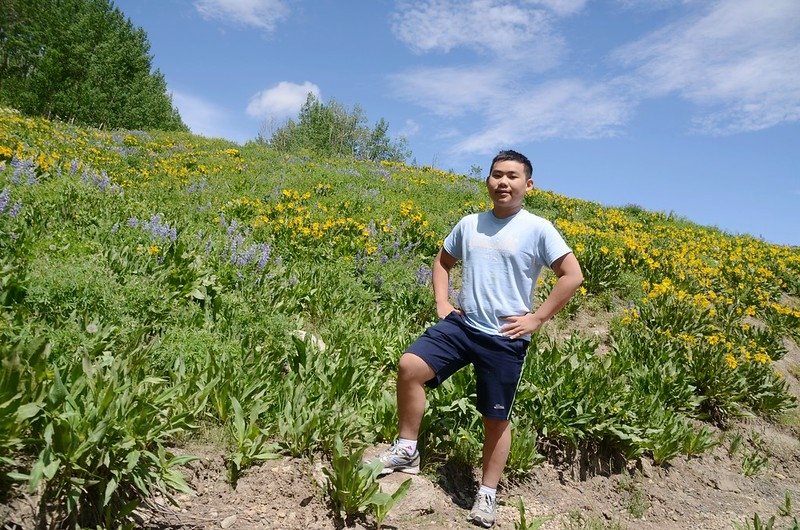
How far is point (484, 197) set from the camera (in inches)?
487

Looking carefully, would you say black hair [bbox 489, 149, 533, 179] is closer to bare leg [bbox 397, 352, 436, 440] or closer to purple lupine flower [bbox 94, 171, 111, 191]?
bare leg [bbox 397, 352, 436, 440]

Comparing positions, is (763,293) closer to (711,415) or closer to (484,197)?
(711,415)

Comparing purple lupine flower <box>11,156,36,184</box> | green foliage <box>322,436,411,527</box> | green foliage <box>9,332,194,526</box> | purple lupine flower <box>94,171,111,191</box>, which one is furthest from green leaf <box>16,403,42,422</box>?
purple lupine flower <box>94,171,111,191</box>

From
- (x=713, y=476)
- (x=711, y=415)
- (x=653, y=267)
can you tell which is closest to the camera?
(x=713, y=476)

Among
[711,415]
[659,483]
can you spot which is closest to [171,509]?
[659,483]

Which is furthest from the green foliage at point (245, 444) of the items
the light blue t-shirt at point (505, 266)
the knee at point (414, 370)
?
the light blue t-shirt at point (505, 266)

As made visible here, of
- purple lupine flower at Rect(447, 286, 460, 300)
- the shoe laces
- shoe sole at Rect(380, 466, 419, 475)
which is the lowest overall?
the shoe laces

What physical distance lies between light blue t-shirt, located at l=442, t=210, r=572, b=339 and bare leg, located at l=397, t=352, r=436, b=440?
438 millimetres

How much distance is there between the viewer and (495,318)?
3232 millimetres

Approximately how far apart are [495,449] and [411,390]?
0.71 meters

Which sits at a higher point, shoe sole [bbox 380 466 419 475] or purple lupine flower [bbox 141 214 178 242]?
purple lupine flower [bbox 141 214 178 242]

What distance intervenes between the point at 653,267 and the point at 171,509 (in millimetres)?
8538

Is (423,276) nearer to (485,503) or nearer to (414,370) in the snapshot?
(414,370)

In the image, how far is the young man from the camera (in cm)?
318
